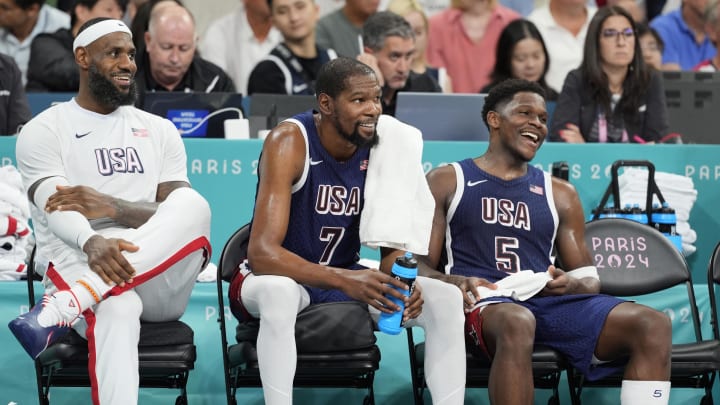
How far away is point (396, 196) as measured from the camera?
483 cm

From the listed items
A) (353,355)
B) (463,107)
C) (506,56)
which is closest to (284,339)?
(353,355)

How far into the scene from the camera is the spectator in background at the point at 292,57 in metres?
7.48

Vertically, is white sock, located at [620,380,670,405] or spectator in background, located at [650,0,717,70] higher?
spectator in background, located at [650,0,717,70]

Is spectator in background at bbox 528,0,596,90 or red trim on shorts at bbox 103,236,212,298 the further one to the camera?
spectator in background at bbox 528,0,596,90

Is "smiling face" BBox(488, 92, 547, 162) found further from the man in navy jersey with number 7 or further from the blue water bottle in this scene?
the blue water bottle

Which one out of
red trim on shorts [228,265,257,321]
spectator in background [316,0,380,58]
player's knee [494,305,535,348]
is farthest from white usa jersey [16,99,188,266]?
spectator in background [316,0,380,58]

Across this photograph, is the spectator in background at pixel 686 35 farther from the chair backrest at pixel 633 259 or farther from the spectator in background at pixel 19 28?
the spectator in background at pixel 19 28

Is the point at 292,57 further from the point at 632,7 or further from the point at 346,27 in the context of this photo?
the point at 632,7

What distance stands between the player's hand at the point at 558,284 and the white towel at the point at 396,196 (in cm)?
58

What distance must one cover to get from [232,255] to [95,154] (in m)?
0.69

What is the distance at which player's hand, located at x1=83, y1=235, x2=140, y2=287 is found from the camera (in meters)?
4.58

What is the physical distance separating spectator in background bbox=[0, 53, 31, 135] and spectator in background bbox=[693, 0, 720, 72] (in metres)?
4.45

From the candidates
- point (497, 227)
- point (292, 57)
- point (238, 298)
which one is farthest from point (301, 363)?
point (292, 57)

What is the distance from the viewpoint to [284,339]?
4.45 metres
